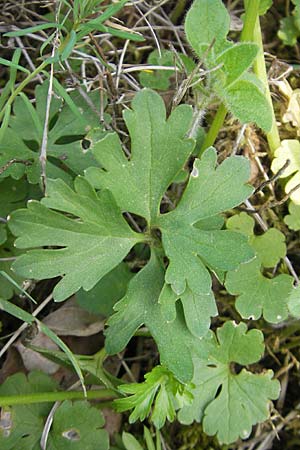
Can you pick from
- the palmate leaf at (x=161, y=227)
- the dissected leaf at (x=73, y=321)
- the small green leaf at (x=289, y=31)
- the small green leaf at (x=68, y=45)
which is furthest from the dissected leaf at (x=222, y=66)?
the dissected leaf at (x=73, y=321)

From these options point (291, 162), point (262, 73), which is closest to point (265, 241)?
point (291, 162)

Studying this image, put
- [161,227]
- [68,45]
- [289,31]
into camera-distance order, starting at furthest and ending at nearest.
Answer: [289,31] → [161,227] → [68,45]

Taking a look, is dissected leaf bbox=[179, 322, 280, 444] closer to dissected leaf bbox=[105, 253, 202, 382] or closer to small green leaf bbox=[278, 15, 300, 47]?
dissected leaf bbox=[105, 253, 202, 382]

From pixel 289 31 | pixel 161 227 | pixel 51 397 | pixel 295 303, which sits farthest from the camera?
pixel 289 31

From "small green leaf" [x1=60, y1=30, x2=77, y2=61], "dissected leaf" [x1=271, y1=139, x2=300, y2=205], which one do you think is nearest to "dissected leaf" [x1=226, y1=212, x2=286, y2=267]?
"dissected leaf" [x1=271, y1=139, x2=300, y2=205]

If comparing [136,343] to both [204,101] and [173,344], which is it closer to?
[173,344]

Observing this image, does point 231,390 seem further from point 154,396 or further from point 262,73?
point 262,73

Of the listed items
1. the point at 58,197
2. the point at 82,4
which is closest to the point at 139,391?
the point at 58,197
